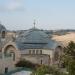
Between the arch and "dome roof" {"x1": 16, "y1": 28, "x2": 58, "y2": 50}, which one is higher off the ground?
"dome roof" {"x1": 16, "y1": 28, "x2": 58, "y2": 50}

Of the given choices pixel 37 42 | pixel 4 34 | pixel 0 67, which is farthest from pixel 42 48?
pixel 0 67

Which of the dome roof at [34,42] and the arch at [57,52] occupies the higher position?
the dome roof at [34,42]

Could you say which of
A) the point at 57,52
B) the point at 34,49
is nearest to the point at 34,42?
the point at 34,49

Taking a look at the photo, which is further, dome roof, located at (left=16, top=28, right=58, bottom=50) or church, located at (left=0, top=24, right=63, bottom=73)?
dome roof, located at (left=16, top=28, right=58, bottom=50)

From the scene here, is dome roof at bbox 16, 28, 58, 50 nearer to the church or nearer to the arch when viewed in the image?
the church

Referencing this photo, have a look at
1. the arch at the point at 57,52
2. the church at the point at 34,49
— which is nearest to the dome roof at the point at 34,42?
the church at the point at 34,49

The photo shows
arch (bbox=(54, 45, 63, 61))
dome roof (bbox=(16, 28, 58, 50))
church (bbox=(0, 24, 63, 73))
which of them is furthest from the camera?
arch (bbox=(54, 45, 63, 61))

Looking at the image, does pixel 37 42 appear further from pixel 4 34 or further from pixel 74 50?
pixel 74 50

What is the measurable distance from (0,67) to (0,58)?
3.39ft

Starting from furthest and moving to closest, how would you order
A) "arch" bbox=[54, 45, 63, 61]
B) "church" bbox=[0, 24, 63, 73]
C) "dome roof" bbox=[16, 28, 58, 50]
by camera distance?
"arch" bbox=[54, 45, 63, 61]
"dome roof" bbox=[16, 28, 58, 50]
"church" bbox=[0, 24, 63, 73]

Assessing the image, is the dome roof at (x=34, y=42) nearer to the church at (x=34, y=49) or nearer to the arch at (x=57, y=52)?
the church at (x=34, y=49)

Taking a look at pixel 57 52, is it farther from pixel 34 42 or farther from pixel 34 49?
pixel 34 42

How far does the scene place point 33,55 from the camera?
44.2m

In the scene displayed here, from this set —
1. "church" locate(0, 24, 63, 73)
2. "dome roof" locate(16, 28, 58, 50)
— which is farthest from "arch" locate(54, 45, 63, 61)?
"dome roof" locate(16, 28, 58, 50)
